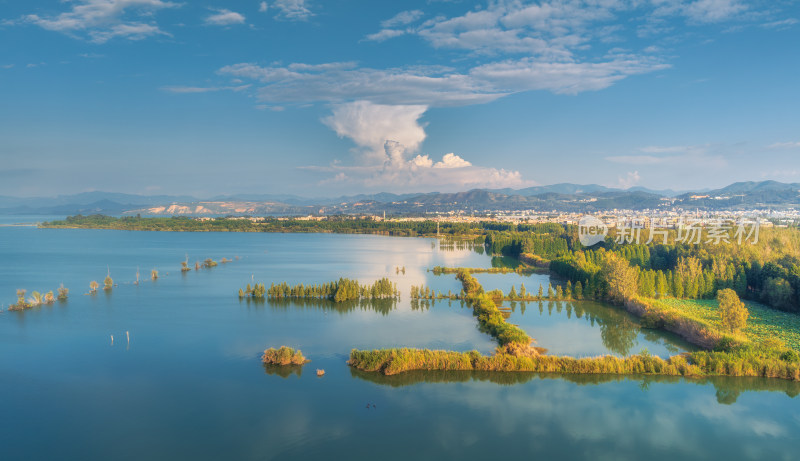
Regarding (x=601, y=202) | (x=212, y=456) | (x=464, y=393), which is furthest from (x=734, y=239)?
(x=601, y=202)

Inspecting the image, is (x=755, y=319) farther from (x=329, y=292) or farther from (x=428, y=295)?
(x=329, y=292)

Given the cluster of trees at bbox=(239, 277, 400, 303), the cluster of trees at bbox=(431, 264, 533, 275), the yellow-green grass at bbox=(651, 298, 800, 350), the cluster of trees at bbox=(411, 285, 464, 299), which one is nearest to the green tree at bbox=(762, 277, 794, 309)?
the yellow-green grass at bbox=(651, 298, 800, 350)

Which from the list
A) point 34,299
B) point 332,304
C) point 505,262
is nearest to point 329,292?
point 332,304

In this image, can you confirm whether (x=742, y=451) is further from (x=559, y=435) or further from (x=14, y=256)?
(x=14, y=256)

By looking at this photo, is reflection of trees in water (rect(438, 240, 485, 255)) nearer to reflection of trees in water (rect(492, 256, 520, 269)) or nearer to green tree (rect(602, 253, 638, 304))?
reflection of trees in water (rect(492, 256, 520, 269))

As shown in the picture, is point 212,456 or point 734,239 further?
point 734,239

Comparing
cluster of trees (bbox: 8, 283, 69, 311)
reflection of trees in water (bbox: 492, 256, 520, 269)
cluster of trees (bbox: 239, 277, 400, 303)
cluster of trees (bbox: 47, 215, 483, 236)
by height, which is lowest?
reflection of trees in water (bbox: 492, 256, 520, 269)
